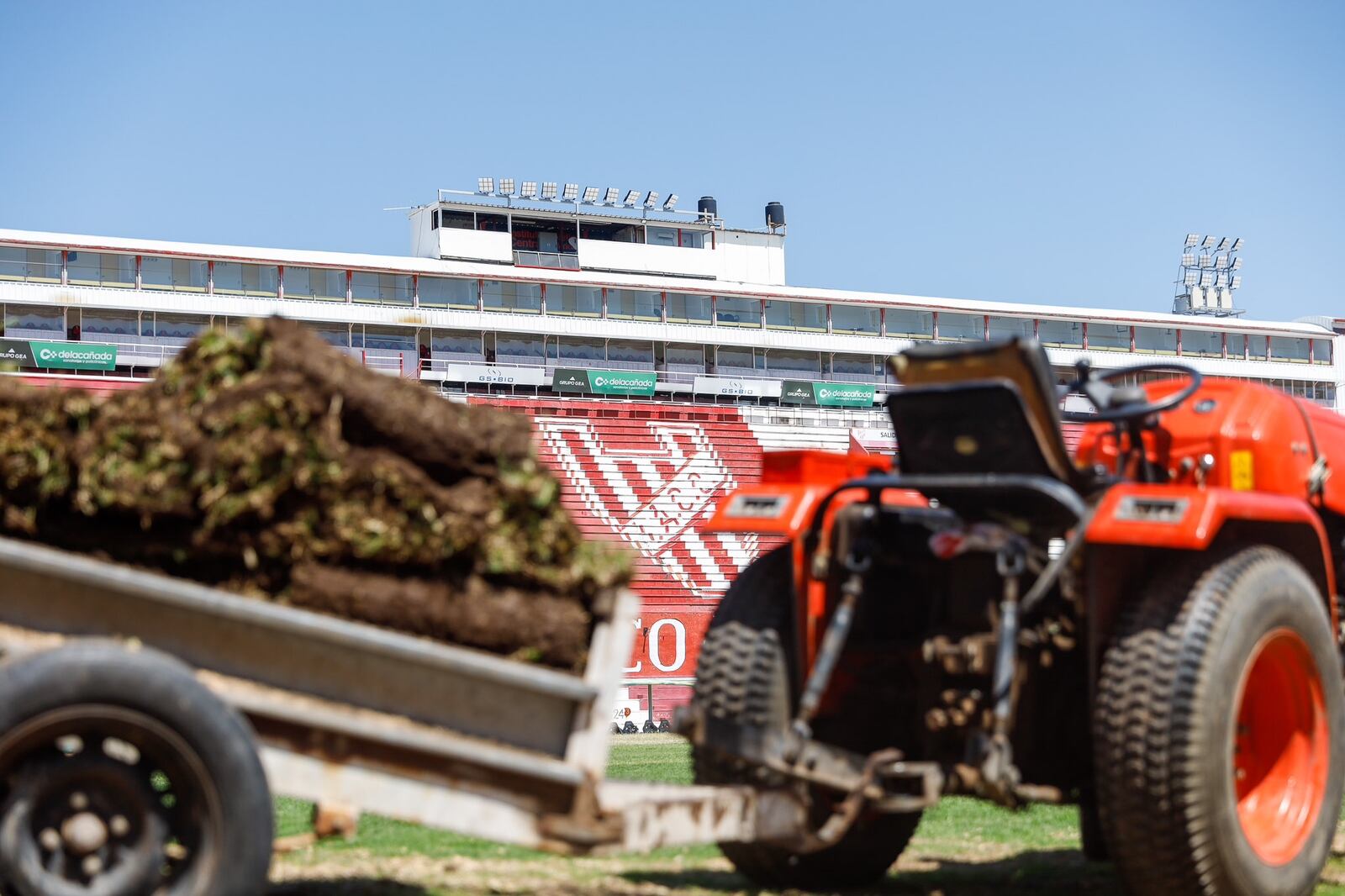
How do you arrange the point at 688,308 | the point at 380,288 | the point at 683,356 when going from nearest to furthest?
the point at 380,288 < the point at 683,356 < the point at 688,308

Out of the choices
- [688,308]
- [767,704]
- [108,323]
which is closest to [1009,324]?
[688,308]

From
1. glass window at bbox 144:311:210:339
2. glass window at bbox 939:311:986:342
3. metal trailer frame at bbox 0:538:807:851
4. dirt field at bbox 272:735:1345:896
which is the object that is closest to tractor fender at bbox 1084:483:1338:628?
dirt field at bbox 272:735:1345:896

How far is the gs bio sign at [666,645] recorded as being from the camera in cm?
4022

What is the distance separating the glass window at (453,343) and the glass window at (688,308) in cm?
894

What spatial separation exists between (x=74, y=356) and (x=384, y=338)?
13886 mm

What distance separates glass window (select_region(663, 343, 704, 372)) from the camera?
7131 centimetres

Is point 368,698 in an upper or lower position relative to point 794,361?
lower

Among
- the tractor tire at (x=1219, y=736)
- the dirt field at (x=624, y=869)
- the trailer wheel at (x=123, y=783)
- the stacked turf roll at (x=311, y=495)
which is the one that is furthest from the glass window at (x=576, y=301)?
the trailer wheel at (x=123, y=783)

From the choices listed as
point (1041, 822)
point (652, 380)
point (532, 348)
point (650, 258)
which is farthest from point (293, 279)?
point (1041, 822)

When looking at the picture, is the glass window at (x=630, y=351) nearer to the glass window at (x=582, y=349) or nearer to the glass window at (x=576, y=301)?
the glass window at (x=582, y=349)

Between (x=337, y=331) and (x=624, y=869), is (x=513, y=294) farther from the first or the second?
(x=624, y=869)

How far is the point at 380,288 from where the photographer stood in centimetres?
6750

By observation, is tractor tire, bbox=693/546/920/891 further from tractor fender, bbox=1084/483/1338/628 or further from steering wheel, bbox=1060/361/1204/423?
steering wheel, bbox=1060/361/1204/423

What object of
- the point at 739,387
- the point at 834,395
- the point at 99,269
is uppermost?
the point at 99,269
